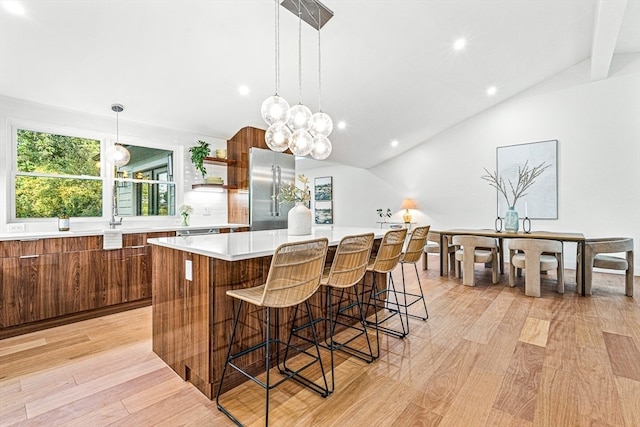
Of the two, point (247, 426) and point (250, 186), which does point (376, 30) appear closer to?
point (250, 186)

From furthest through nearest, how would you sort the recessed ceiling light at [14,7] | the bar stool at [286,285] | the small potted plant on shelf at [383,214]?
the small potted plant on shelf at [383,214]
the recessed ceiling light at [14,7]
the bar stool at [286,285]

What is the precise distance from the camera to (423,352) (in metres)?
2.32

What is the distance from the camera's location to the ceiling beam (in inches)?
124

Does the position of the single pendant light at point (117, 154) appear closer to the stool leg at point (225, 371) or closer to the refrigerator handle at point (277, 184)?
the refrigerator handle at point (277, 184)

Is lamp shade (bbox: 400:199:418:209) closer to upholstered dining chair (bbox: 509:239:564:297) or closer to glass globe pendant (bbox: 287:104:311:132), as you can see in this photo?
upholstered dining chair (bbox: 509:239:564:297)

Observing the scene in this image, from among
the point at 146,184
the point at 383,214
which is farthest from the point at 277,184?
the point at 383,214

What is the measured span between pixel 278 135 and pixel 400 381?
2.10 meters

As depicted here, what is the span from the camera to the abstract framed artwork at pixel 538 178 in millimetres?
5461

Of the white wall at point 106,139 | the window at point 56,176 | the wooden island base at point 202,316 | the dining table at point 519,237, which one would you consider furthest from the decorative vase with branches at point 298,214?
the dining table at point 519,237

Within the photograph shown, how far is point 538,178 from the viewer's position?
5602mm

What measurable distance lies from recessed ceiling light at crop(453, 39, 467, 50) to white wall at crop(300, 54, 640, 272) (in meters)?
2.63

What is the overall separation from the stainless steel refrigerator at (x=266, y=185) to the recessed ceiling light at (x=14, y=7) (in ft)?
9.10

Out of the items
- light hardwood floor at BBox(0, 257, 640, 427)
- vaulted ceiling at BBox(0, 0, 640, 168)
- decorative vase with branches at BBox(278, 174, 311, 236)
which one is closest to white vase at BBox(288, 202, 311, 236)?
decorative vase with branches at BBox(278, 174, 311, 236)

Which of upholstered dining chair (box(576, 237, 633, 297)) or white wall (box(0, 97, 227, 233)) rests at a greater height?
white wall (box(0, 97, 227, 233))
